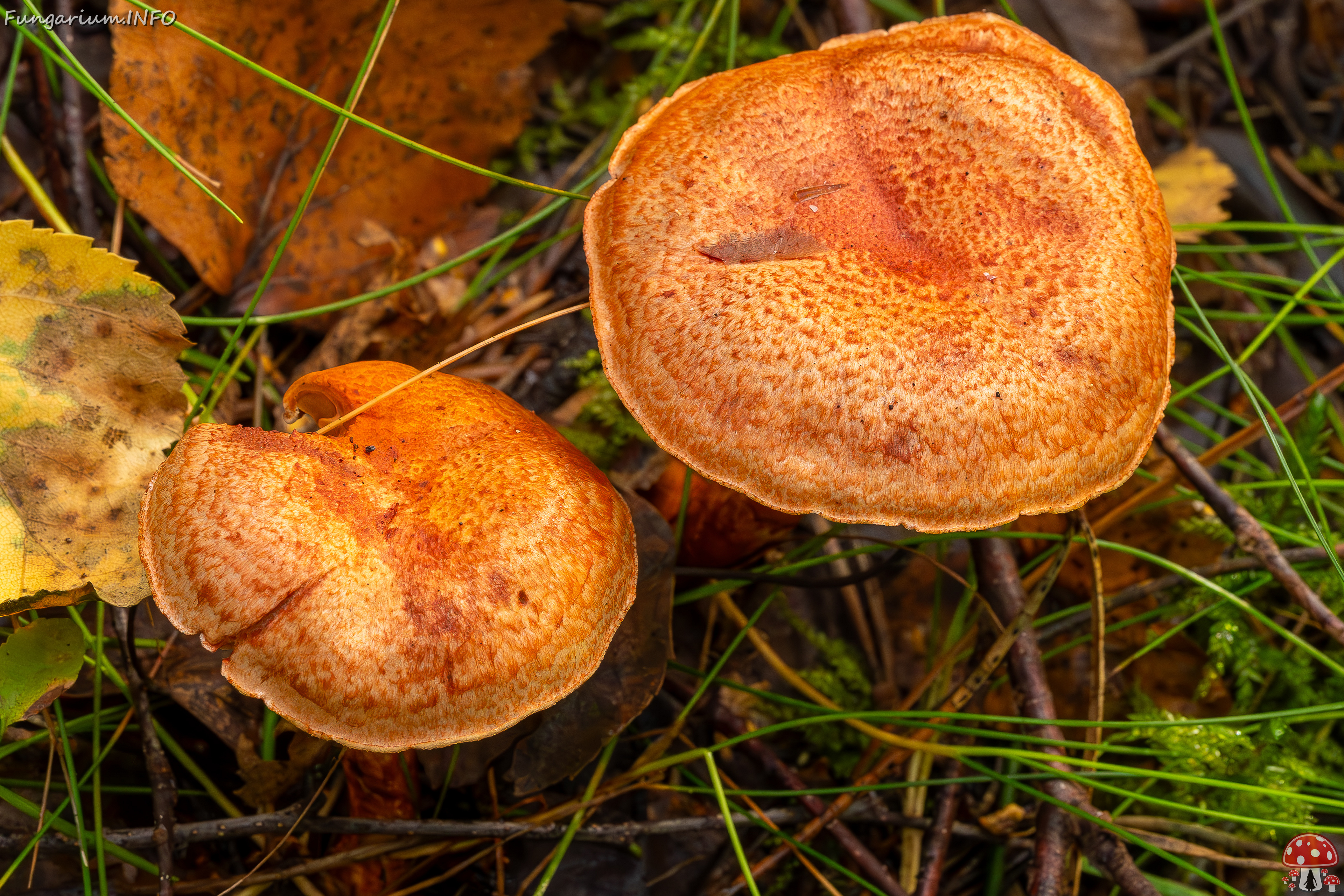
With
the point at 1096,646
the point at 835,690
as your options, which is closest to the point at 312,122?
the point at 835,690

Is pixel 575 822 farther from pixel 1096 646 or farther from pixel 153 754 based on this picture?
pixel 1096 646

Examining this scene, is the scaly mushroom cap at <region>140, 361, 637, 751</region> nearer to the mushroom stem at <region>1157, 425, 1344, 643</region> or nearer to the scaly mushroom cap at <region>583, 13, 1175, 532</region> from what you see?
the scaly mushroom cap at <region>583, 13, 1175, 532</region>

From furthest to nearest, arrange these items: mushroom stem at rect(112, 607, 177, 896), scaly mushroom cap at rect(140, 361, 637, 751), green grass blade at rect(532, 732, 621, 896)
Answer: green grass blade at rect(532, 732, 621, 896) → mushroom stem at rect(112, 607, 177, 896) → scaly mushroom cap at rect(140, 361, 637, 751)

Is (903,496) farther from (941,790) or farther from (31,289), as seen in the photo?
(31,289)

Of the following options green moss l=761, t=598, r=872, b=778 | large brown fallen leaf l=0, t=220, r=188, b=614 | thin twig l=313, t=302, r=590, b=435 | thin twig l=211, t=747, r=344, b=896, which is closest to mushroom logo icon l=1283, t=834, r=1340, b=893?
green moss l=761, t=598, r=872, b=778

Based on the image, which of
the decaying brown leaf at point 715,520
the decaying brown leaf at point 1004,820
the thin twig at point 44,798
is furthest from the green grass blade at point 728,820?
the thin twig at point 44,798

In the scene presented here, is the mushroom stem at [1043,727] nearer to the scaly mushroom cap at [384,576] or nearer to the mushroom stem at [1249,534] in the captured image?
the mushroom stem at [1249,534]
